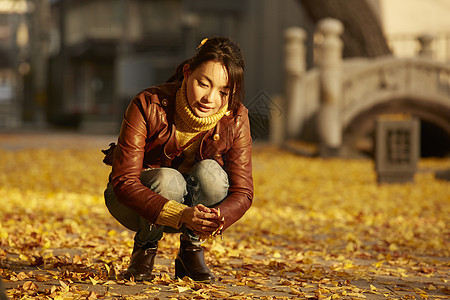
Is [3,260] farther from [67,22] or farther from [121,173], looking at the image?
[67,22]

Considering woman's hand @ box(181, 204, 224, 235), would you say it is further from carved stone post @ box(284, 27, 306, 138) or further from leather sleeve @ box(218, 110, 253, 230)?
carved stone post @ box(284, 27, 306, 138)

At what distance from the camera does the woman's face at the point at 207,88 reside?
3.50 meters

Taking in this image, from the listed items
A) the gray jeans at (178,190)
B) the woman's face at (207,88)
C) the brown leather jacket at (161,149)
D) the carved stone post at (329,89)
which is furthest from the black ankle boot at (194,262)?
the carved stone post at (329,89)

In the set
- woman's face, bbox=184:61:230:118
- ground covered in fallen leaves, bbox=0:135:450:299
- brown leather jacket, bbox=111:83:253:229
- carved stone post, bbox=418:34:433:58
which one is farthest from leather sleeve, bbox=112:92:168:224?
carved stone post, bbox=418:34:433:58

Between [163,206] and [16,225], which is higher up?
[163,206]

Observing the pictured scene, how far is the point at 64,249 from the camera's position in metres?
4.84

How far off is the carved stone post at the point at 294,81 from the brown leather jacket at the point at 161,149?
12.5m

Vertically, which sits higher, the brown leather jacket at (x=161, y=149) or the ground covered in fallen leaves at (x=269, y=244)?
the brown leather jacket at (x=161, y=149)

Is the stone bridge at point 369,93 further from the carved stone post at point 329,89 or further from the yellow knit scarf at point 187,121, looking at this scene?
the yellow knit scarf at point 187,121

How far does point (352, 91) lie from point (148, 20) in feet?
78.6

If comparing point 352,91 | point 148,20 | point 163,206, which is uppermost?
point 148,20

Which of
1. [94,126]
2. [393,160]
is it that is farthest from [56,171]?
[94,126]

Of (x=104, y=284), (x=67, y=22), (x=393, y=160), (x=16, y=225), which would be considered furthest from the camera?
(x=67, y=22)

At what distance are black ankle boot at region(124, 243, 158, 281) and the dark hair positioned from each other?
3.12ft
